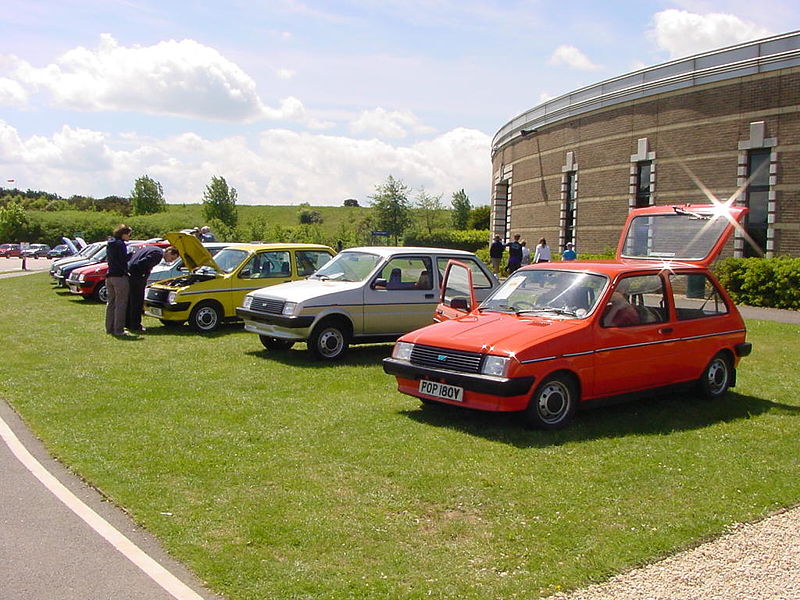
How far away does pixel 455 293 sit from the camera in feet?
37.3

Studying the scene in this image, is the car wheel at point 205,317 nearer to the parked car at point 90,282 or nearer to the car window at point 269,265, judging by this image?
the car window at point 269,265

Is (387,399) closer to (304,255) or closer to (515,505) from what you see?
(515,505)

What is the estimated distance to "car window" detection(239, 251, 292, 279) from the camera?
1593cm

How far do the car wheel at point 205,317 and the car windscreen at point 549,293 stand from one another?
7840 millimetres

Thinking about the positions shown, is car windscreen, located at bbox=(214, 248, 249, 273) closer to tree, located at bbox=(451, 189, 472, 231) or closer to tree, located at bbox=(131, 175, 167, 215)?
tree, located at bbox=(451, 189, 472, 231)

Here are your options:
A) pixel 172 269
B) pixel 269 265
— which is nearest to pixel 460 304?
pixel 269 265

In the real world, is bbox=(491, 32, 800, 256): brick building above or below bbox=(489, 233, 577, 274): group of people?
above

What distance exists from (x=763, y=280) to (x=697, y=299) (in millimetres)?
12627

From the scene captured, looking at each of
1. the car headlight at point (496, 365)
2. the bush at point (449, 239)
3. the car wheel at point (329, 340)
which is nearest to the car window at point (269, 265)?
the car wheel at point (329, 340)

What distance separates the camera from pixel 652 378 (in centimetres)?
873

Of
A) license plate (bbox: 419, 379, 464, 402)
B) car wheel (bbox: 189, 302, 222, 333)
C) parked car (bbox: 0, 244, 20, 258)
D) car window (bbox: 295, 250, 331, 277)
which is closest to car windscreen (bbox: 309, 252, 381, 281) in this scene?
car window (bbox: 295, 250, 331, 277)

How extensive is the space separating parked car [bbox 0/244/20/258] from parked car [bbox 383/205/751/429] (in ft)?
274

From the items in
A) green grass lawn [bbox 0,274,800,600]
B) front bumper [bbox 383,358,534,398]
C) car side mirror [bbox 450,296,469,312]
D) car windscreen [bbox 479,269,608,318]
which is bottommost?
green grass lawn [bbox 0,274,800,600]

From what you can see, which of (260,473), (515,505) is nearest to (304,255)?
(260,473)
